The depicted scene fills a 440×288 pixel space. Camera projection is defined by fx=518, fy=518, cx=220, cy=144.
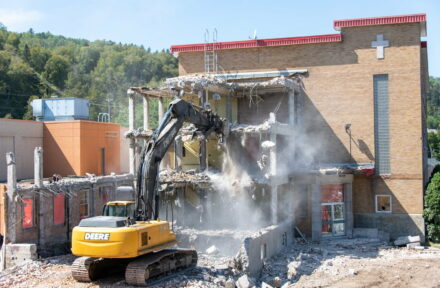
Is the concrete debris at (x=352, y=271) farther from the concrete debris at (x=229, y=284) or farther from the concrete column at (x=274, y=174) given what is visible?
the concrete debris at (x=229, y=284)

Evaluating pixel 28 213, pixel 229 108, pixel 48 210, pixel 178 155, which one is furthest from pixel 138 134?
pixel 28 213

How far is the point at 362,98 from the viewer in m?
30.4

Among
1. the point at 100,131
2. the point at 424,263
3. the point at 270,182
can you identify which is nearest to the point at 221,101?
the point at 270,182

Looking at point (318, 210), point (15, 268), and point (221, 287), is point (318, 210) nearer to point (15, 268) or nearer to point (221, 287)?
point (221, 287)

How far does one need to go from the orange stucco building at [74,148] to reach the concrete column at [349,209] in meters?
16.8

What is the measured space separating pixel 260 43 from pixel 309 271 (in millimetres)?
15093

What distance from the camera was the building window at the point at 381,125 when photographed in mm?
30078

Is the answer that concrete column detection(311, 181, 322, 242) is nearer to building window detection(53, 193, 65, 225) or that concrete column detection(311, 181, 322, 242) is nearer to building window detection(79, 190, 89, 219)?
building window detection(79, 190, 89, 219)

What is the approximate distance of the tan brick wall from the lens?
29.6m

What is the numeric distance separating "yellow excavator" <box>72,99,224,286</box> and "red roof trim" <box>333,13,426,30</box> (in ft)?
45.8

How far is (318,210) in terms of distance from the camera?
2891cm

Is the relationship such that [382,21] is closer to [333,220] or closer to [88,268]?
[333,220]

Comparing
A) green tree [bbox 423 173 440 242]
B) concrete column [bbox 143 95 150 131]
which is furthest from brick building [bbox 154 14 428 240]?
concrete column [bbox 143 95 150 131]

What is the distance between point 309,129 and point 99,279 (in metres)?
17.4
